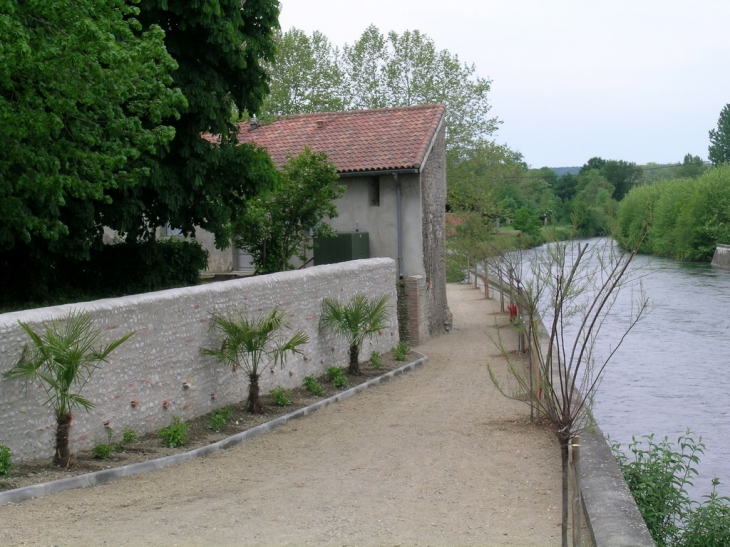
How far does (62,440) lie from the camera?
8938mm

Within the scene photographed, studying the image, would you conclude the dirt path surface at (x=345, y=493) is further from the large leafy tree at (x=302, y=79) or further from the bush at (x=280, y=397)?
the large leafy tree at (x=302, y=79)

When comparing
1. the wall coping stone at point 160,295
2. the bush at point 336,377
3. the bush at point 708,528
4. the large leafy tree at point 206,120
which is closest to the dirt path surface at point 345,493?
the bush at point 708,528

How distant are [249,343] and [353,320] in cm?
439

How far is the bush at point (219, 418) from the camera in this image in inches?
446

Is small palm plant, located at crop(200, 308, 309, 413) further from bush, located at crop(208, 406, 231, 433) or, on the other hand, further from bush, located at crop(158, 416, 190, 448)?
bush, located at crop(158, 416, 190, 448)

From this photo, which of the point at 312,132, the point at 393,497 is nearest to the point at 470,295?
the point at 312,132

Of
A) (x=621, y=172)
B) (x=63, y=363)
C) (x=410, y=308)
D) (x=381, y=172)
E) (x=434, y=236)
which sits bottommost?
(x=410, y=308)

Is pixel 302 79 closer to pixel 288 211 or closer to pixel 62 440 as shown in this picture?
pixel 288 211

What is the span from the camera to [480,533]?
23.8 ft

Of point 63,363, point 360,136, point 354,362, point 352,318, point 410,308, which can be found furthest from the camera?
point 360,136

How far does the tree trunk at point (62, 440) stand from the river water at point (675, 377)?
5.75m

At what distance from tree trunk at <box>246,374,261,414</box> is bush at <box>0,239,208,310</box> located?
12.9 feet

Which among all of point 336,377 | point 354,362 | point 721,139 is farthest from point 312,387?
point 721,139

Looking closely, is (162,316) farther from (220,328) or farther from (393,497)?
(393,497)
